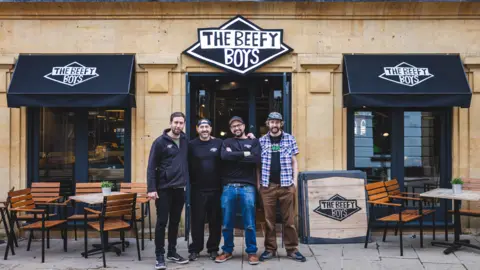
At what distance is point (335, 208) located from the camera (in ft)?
25.6

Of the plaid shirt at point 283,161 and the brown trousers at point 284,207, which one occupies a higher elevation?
the plaid shirt at point 283,161

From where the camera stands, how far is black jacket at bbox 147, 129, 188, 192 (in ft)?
21.2

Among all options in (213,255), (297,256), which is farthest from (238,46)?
(297,256)

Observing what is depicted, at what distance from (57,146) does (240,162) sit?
411 centimetres

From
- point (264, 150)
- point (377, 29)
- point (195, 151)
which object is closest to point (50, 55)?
point (195, 151)

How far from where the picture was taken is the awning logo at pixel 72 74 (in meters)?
8.19

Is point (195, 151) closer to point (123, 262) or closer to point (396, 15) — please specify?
point (123, 262)

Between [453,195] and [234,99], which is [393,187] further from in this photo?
[234,99]

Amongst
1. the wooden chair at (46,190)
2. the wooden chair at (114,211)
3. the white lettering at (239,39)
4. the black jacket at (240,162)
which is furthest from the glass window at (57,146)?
the black jacket at (240,162)

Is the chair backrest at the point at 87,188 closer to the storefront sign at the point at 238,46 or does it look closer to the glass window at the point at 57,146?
the glass window at the point at 57,146

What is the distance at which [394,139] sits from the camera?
28.9ft

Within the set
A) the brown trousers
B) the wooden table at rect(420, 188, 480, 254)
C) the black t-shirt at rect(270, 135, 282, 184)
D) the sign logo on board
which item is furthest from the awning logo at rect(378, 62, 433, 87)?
the brown trousers

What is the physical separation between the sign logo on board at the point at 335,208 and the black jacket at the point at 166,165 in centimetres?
254

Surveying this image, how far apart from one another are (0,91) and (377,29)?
23.3 feet
